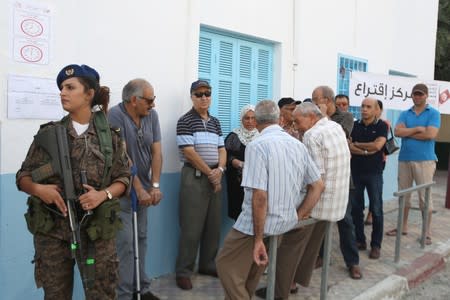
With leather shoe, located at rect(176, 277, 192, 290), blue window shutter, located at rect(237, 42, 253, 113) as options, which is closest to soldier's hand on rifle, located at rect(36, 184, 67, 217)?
leather shoe, located at rect(176, 277, 192, 290)

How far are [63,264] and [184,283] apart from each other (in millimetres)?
2002

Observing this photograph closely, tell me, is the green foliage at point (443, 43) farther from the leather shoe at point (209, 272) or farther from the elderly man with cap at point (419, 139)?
the leather shoe at point (209, 272)

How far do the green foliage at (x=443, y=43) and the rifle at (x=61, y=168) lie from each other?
51.6 feet

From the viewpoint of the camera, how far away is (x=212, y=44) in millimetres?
5316

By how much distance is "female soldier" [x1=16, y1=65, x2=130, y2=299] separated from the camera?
2641 millimetres

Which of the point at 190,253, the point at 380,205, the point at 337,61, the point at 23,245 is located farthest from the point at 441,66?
the point at 23,245

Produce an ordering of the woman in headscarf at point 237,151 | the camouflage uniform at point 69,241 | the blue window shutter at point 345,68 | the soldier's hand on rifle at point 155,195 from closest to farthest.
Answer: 1. the camouflage uniform at point 69,241
2. the soldier's hand on rifle at point 155,195
3. the woman in headscarf at point 237,151
4. the blue window shutter at point 345,68

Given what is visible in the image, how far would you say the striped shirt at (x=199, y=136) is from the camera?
14.8 ft

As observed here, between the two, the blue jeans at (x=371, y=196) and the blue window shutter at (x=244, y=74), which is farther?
the blue window shutter at (x=244, y=74)

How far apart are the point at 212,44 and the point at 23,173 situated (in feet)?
10.1

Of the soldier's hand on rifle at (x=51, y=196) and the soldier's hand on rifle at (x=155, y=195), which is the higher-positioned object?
the soldier's hand on rifle at (x=51, y=196)

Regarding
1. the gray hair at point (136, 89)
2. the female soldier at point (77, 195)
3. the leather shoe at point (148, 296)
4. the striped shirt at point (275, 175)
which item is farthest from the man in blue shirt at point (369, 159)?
the female soldier at point (77, 195)

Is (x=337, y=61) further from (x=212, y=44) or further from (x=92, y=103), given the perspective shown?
(x=92, y=103)

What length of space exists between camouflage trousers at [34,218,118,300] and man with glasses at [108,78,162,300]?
86 cm
